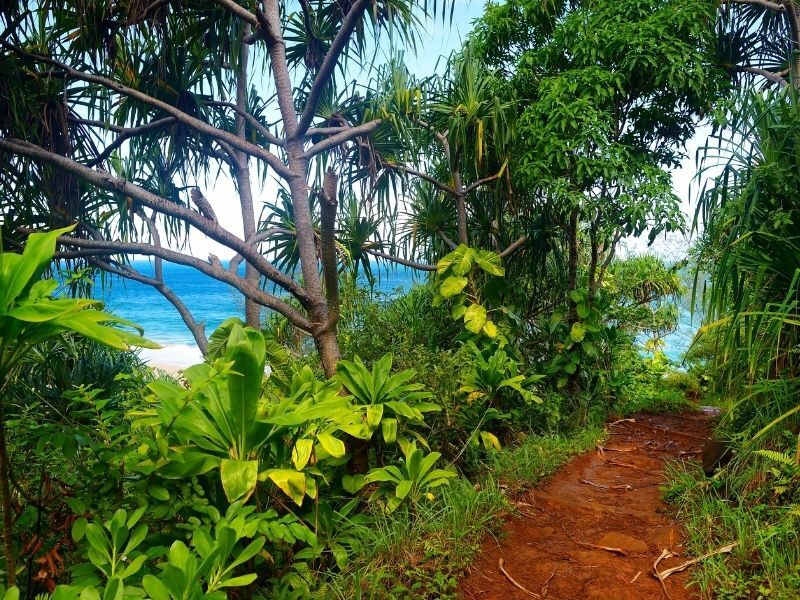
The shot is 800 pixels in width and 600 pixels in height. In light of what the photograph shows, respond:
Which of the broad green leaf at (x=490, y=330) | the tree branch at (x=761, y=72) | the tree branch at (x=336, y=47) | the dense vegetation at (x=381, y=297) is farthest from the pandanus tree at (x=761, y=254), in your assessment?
the tree branch at (x=761, y=72)

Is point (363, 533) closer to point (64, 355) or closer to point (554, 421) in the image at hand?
point (554, 421)

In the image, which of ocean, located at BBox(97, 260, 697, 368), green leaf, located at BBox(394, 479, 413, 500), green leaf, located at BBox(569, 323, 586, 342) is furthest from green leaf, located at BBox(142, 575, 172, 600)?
ocean, located at BBox(97, 260, 697, 368)

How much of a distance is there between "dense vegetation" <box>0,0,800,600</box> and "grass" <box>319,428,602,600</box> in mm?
14

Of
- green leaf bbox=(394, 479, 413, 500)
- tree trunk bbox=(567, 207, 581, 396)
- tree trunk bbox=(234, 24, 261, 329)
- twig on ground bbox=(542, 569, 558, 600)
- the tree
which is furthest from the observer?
tree trunk bbox=(234, 24, 261, 329)

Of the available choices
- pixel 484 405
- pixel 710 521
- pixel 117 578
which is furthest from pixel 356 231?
pixel 117 578

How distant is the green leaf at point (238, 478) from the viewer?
195cm

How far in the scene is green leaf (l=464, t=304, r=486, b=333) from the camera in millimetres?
4301

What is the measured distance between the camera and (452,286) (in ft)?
14.6

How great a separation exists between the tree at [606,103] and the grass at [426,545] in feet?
6.62

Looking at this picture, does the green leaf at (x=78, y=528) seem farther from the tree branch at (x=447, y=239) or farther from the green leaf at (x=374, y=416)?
the tree branch at (x=447, y=239)

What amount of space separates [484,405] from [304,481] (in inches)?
74.3

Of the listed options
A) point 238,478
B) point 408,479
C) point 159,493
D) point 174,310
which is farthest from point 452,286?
point 174,310

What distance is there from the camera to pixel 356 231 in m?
4.83

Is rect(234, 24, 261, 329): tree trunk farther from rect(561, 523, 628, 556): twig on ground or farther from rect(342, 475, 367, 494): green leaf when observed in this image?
rect(561, 523, 628, 556): twig on ground
